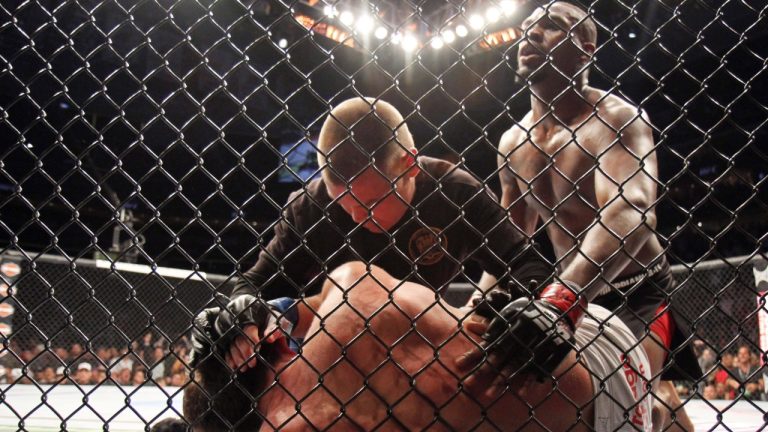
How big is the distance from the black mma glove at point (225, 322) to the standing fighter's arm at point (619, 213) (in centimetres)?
86

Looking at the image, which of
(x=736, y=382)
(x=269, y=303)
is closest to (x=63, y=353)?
(x=269, y=303)

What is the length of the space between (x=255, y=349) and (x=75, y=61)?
30.0 ft

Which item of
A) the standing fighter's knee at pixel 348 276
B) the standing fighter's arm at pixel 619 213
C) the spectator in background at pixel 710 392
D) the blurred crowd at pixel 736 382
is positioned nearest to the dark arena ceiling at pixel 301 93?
the blurred crowd at pixel 736 382

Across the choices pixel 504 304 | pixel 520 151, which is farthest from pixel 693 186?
pixel 504 304

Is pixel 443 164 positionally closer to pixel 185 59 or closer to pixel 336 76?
pixel 336 76

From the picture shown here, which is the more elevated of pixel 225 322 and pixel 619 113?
pixel 619 113

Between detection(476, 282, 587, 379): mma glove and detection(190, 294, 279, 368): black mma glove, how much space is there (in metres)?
0.52

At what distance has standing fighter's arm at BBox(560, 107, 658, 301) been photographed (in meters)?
1.83

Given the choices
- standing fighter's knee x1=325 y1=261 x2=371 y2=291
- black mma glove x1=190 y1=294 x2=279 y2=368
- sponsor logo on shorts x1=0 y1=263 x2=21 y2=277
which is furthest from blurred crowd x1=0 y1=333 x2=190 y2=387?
standing fighter's knee x1=325 y1=261 x2=371 y2=291

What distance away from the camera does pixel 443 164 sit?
2.24 metres

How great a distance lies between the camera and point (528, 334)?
1308 millimetres

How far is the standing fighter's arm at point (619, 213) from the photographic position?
1833 millimetres

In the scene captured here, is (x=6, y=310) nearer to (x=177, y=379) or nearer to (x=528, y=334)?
(x=177, y=379)

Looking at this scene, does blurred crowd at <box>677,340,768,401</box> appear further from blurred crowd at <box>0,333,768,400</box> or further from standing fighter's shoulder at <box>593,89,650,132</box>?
standing fighter's shoulder at <box>593,89,650,132</box>
